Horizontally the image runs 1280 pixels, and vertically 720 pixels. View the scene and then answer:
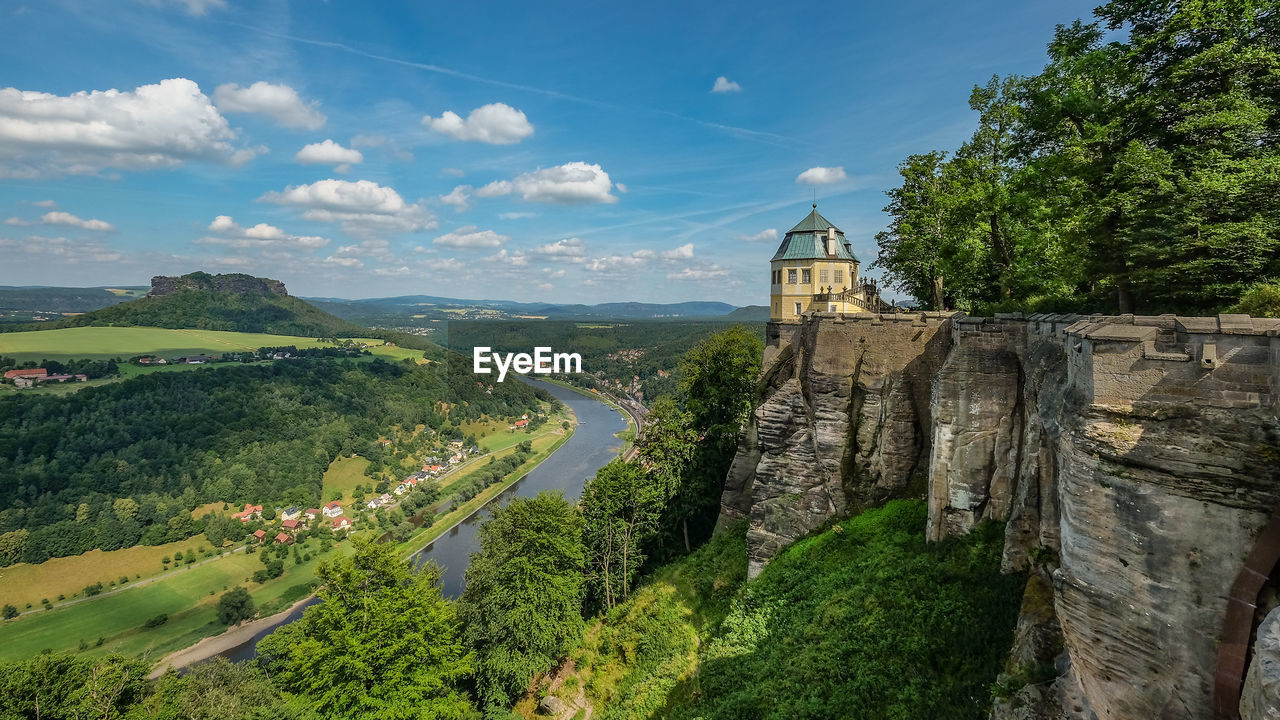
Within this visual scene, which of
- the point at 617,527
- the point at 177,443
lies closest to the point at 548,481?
the point at 617,527

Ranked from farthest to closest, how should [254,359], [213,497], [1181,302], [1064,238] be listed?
1. [254,359]
2. [213,497]
3. [1064,238]
4. [1181,302]

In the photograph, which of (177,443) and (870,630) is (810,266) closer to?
(870,630)

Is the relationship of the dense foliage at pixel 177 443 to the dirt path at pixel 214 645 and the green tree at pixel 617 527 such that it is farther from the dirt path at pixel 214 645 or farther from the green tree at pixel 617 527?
the green tree at pixel 617 527

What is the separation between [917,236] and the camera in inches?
892

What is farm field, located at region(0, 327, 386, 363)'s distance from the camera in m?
141

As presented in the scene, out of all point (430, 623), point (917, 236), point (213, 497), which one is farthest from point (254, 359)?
point (917, 236)

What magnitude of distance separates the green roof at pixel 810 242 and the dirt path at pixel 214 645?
58.9 metres

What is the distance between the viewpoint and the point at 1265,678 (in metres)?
4.50

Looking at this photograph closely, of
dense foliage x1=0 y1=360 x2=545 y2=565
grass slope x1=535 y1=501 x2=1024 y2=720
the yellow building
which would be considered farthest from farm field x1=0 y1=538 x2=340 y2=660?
the yellow building

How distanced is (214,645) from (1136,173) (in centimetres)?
7146

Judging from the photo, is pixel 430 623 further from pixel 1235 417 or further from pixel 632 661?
pixel 1235 417

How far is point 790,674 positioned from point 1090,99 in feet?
59.5

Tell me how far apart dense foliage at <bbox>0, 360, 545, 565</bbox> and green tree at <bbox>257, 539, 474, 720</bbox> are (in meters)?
76.1

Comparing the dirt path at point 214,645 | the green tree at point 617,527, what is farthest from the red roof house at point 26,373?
the green tree at point 617,527
